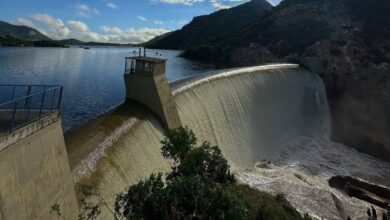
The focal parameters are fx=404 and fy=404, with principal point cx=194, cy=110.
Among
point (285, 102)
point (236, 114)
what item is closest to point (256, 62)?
point (285, 102)

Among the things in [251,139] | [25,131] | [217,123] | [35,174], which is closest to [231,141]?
[217,123]

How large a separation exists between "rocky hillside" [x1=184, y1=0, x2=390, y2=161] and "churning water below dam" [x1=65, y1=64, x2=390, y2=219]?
4.96m

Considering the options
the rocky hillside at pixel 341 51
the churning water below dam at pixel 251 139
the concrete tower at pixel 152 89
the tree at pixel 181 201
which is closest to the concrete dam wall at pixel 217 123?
the churning water below dam at pixel 251 139

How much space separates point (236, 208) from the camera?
18.8 m

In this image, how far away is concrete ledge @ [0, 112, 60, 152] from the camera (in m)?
14.9

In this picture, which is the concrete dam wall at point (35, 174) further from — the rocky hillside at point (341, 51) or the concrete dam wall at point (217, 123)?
the rocky hillside at point (341, 51)

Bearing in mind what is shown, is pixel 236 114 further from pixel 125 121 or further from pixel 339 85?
pixel 339 85

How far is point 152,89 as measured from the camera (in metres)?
36.5

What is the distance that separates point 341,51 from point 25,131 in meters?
88.5

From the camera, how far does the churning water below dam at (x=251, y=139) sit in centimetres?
2691

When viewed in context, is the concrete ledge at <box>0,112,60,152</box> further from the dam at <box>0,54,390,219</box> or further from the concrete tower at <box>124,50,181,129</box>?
the concrete tower at <box>124,50,181,129</box>

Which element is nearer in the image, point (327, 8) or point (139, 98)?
point (139, 98)

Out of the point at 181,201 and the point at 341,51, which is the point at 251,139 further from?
the point at 341,51

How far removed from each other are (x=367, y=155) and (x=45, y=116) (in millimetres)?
56446
